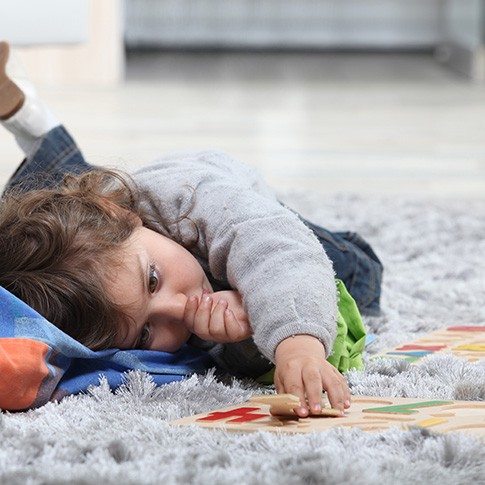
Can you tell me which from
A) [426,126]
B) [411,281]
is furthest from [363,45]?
[411,281]

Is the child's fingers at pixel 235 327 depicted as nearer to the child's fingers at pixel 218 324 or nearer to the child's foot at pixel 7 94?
the child's fingers at pixel 218 324

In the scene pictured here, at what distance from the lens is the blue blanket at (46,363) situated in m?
0.77

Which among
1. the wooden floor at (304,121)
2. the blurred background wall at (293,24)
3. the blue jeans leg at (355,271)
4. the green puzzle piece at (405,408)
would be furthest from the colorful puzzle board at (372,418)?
the blurred background wall at (293,24)

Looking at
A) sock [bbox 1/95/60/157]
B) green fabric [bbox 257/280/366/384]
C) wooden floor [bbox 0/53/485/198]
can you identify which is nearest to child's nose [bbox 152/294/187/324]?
green fabric [bbox 257/280/366/384]

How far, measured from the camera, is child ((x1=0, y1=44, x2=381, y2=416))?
0.81 metres

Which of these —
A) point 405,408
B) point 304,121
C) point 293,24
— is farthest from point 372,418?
point 293,24

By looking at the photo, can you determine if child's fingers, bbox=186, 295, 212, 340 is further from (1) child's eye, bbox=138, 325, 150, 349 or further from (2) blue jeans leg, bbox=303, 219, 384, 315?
(2) blue jeans leg, bbox=303, 219, 384, 315

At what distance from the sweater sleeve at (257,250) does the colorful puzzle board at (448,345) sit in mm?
128

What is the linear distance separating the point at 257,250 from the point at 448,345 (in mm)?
231

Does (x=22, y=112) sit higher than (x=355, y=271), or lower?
higher

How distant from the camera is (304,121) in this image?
287 cm

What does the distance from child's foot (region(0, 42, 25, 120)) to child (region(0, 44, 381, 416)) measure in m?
0.35

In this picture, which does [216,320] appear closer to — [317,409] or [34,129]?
[317,409]

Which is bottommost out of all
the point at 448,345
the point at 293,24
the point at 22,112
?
the point at 293,24
